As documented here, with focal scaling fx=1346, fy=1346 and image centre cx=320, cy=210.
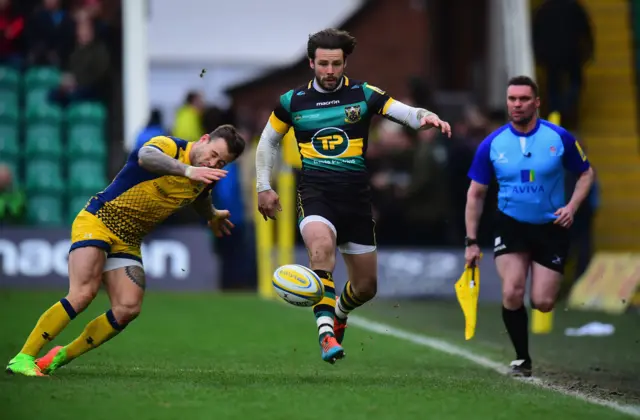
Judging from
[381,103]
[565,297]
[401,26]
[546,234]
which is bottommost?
[565,297]

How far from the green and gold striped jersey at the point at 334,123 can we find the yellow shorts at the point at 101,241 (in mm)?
1468

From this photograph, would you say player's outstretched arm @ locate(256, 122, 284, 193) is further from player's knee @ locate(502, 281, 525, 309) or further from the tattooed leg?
player's knee @ locate(502, 281, 525, 309)

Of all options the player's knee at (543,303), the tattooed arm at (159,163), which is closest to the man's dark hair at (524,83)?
the player's knee at (543,303)

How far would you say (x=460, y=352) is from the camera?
→ 11.7 metres

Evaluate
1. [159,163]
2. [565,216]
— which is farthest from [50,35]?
[159,163]

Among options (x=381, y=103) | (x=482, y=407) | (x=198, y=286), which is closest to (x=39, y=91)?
(x=198, y=286)

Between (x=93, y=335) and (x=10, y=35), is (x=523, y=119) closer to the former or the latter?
(x=93, y=335)

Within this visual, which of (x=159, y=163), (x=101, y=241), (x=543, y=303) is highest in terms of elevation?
(x=159, y=163)

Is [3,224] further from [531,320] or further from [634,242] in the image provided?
[634,242]

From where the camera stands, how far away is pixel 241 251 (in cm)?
1970

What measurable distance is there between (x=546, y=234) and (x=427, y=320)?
5.40m

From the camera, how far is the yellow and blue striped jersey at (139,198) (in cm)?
893

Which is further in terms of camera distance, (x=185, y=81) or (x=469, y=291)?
(x=185, y=81)

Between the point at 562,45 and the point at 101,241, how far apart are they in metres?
12.4
